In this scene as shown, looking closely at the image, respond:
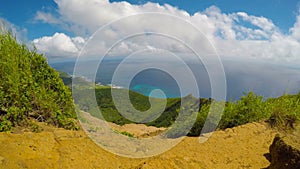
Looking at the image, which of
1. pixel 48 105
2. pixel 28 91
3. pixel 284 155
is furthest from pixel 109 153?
pixel 284 155

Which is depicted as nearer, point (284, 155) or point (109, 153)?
point (284, 155)

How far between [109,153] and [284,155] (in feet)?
12.2

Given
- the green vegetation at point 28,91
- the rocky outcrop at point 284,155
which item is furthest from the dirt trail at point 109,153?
the rocky outcrop at point 284,155

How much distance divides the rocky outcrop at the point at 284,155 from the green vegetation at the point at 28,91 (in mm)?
5845

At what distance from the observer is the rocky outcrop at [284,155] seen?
3.83 metres

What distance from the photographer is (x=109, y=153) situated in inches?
222

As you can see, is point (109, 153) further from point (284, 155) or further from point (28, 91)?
point (284, 155)

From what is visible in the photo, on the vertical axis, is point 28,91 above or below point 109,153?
above

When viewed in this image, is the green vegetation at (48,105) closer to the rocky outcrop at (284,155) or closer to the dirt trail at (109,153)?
the dirt trail at (109,153)

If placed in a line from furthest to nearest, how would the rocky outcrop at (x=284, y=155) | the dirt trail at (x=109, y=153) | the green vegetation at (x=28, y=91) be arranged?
the green vegetation at (x=28, y=91) < the dirt trail at (x=109, y=153) < the rocky outcrop at (x=284, y=155)

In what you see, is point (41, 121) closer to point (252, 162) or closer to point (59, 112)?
point (59, 112)

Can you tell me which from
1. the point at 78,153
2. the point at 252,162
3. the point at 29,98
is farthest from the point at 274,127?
the point at 29,98

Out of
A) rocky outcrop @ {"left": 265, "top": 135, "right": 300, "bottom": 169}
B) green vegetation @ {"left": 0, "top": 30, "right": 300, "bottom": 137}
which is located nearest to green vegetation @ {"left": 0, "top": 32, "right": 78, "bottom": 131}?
green vegetation @ {"left": 0, "top": 30, "right": 300, "bottom": 137}

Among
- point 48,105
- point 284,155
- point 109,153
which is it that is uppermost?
point 284,155
